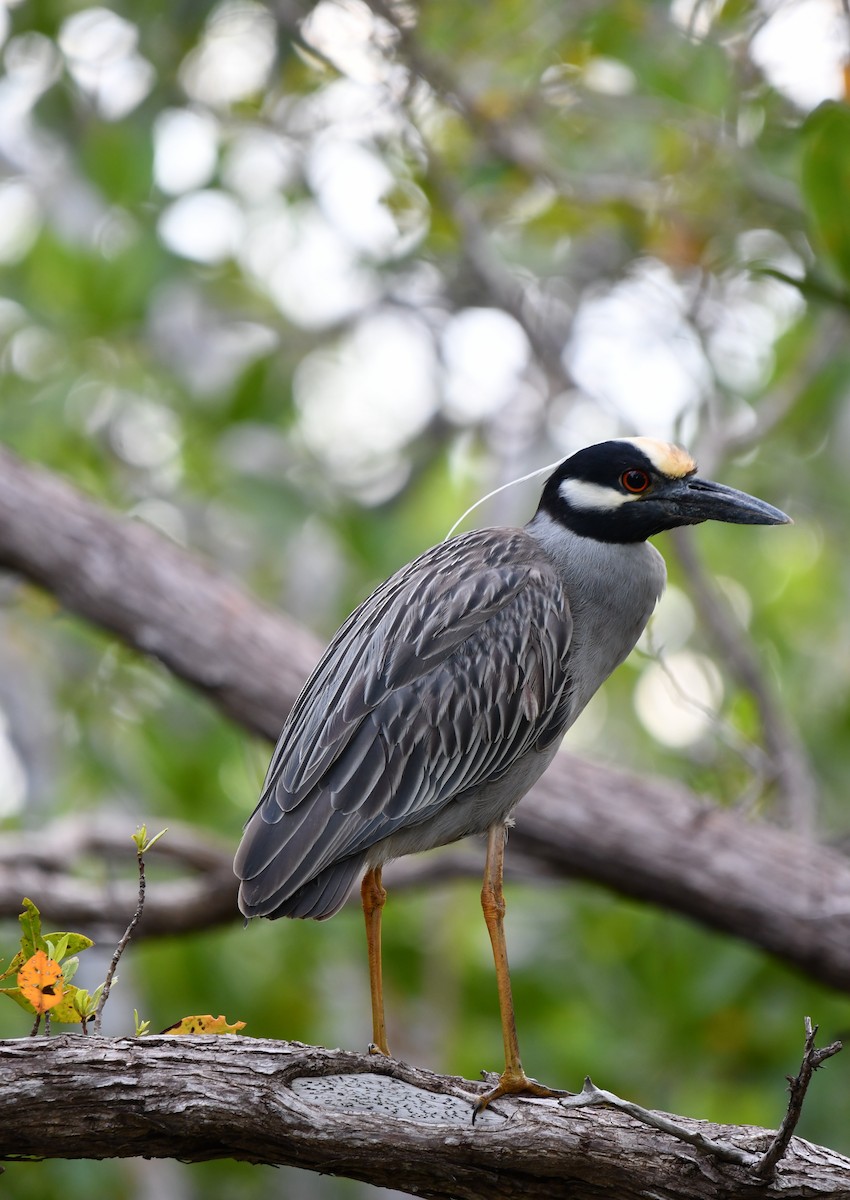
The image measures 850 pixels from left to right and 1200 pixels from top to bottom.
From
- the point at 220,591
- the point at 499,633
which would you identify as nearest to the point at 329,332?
the point at 220,591

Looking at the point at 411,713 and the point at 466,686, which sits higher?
the point at 466,686

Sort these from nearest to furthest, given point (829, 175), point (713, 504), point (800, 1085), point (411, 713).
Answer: point (800, 1085)
point (411, 713)
point (713, 504)
point (829, 175)

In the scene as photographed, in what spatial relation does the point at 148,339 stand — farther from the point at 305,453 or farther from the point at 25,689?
the point at 25,689

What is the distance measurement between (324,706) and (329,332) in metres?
5.60

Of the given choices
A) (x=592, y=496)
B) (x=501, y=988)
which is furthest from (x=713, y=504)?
(x=501, y=988)

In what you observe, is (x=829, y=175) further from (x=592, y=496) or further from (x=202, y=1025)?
(x=202, y=1025)

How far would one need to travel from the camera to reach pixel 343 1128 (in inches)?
120

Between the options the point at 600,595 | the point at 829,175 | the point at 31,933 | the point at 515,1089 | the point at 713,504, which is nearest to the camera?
the point at 31,933

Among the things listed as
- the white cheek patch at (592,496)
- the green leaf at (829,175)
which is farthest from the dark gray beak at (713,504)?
the green leaf at (829,175)

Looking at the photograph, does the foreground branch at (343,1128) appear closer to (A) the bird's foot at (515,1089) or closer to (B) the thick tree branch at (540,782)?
(A) the bird's foot at (515,1089)

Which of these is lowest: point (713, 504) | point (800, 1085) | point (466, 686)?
point (800, 1085)

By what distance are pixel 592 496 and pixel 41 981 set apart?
2.24 m

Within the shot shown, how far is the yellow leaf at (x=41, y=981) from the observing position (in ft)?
9.18

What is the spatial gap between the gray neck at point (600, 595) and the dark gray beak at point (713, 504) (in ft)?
0.77
